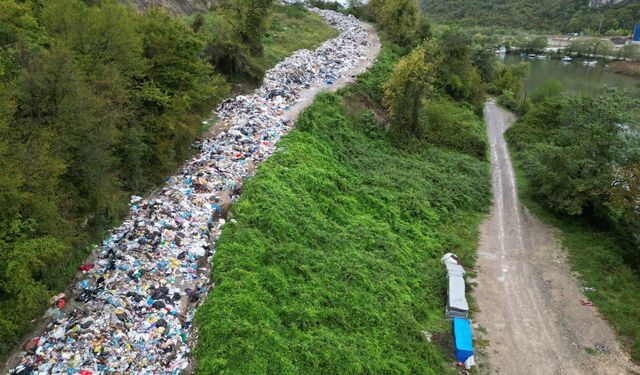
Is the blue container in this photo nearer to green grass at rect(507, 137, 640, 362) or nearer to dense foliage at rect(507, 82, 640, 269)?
green grass at rect(507, 137, 640, 362)

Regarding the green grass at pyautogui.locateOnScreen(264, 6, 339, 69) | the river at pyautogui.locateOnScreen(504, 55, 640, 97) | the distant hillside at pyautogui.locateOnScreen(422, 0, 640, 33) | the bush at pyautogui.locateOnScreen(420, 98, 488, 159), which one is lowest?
the bush at pyautogui.locateOnScreen(420, 98, 488, 159)

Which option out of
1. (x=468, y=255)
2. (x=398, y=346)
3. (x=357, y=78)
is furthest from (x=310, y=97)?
(x=398, y=346)

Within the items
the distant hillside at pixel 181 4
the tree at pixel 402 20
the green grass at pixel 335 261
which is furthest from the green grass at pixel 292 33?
the green grass at pixel 335 261

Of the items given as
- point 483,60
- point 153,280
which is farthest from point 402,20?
point 153,280

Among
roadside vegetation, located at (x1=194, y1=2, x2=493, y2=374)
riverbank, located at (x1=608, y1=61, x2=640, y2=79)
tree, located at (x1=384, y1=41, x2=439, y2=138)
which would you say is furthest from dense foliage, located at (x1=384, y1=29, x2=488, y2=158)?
riverbank, located at (x1=608, y1=61, x2=640, y2=79)

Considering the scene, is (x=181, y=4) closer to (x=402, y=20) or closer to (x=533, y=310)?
(x=402, y=20)

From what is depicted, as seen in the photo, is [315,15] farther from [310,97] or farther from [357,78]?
[310,97]
